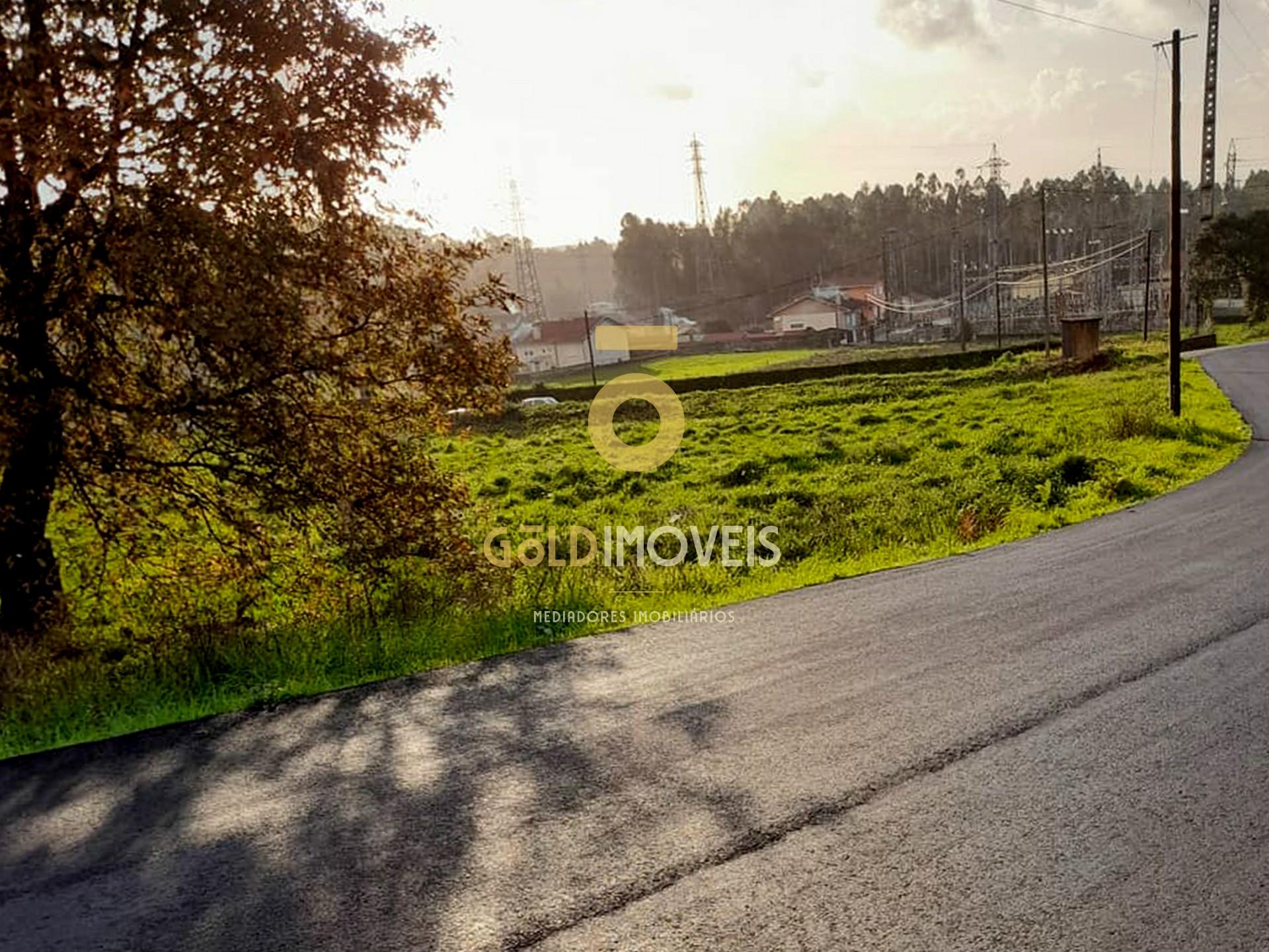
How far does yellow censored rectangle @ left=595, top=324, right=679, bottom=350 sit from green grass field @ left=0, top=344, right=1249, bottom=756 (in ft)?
155

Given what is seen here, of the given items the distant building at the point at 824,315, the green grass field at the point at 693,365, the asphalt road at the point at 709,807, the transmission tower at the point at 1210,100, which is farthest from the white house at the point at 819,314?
the asphalt road at the point at 709,807

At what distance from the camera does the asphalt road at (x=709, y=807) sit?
3.27m

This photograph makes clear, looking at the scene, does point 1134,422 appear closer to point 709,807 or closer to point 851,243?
point 709,807

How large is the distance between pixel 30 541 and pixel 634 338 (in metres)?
76.6

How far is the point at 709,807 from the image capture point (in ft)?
13.2

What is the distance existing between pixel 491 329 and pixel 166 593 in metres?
4.18

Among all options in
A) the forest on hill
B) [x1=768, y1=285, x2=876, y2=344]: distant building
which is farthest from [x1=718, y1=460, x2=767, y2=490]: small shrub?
the forest on hill

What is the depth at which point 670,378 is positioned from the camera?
4831 centimetres

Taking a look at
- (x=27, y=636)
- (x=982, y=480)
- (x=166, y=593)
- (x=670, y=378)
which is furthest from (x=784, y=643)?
(x=670, y=378)

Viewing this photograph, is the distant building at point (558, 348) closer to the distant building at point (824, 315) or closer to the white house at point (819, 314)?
the distant building at point (824, 315)

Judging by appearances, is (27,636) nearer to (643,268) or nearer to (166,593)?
(166,593)

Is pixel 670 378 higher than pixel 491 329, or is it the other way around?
pixel 491 329

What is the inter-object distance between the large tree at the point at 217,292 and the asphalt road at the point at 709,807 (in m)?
3.11

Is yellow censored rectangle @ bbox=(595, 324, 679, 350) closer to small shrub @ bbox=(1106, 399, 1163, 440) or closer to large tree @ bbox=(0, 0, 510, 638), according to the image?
small shrub @ bbox=(1106, 399, 1163, 440)
